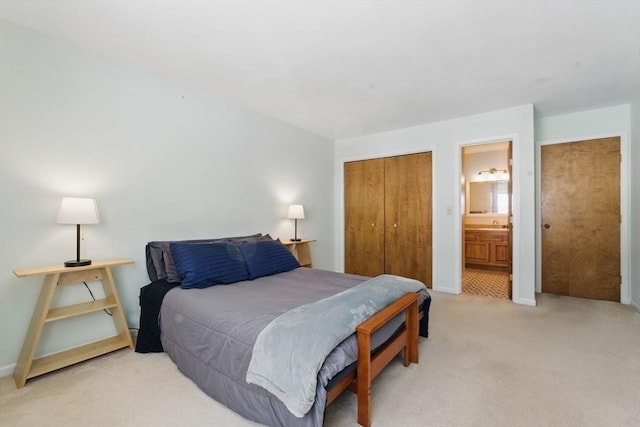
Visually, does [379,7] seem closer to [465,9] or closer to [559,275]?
[465,9]

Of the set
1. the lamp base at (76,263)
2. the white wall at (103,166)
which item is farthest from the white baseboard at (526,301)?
the lamp base at (76,263)

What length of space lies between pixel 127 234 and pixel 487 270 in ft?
18.9

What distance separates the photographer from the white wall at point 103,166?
202cm

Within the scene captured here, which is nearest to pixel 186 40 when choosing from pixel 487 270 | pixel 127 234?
pixel 127 234

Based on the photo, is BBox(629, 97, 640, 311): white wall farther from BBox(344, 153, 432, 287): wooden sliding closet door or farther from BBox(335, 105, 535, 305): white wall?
BBox(344, 153, 432, 287): wooden sliding closet door

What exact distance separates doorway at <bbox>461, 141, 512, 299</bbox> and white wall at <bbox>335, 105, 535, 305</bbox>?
1.31 meters

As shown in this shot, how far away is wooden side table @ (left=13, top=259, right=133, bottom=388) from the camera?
1.90m

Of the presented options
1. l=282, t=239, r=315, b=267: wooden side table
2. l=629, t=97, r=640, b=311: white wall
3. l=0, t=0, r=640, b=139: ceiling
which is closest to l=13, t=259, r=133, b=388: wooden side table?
l=0, t=0, r=640, b=139: ceiling

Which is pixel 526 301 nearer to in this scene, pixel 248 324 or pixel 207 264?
pixel 248 324

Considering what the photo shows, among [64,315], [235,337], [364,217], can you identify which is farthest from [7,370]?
[364,217]

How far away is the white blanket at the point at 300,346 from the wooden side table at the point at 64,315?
148cm

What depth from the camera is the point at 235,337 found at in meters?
1.62

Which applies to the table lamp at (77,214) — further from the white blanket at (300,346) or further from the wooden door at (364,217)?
the wooden door at (364,217)

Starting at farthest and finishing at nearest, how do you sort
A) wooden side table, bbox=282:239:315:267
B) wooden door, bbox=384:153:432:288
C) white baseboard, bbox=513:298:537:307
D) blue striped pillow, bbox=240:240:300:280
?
wooden door, bbox=384:153:432:288
wooden side table, bbox=282:239:315:267
white baseboard, bbox=513:298:537:307
blue striped pillow, bbox=240:240:300:280
